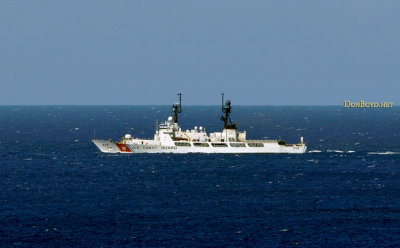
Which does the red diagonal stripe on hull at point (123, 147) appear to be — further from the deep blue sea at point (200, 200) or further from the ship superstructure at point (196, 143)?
the deep blue sea at point (200, 200)

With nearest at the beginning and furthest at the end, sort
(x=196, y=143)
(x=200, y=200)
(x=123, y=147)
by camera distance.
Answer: (x=200, y=200) → (x=196, y=143) → (x=123, y=147)

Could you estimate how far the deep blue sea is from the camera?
Result: 7631 cm

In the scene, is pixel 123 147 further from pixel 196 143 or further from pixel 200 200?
pixel 200 200

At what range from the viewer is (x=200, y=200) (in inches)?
3834

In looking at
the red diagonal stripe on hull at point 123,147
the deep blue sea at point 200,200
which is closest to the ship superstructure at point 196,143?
the red diagonal stripe on hull at point 123,147

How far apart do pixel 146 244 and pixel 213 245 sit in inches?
263

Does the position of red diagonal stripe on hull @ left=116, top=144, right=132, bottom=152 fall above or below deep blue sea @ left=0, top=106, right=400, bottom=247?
above

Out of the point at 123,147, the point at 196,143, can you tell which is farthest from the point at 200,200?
the point at 123,147

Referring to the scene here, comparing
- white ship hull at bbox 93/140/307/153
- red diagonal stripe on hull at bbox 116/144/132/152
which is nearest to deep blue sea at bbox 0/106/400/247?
white ship hull at bbox 93/140/307/153

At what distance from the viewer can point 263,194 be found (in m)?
103

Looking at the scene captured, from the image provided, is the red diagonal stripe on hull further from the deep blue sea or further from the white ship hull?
the deep blue sea

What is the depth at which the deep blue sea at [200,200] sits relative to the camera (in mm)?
76312

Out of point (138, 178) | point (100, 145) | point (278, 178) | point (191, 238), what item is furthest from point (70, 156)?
point (191, 238)

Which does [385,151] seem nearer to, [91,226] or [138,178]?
[138,178]
